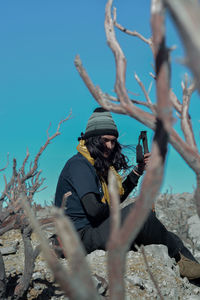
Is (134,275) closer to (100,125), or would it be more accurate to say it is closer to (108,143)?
(108,143)

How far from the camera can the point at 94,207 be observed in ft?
11.1

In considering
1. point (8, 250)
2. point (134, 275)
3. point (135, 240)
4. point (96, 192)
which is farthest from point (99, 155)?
point (8, 250)

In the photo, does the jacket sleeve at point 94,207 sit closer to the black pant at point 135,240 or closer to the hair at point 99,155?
the black pant at point 135,240

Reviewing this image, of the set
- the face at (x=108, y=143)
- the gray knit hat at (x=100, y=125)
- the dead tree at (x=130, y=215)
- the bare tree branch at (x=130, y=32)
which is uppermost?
the gray knit hat at (x=100, y=125)

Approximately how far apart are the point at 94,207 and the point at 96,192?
16cm

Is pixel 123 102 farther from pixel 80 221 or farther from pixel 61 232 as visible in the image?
pixel 80 221

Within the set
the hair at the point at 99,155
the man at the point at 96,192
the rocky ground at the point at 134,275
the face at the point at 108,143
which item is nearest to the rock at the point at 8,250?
the rocky ground at the point at 134,275

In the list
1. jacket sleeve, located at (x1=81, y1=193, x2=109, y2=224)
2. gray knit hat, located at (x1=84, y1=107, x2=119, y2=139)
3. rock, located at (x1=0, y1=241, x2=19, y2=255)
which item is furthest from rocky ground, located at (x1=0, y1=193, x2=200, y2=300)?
gray knit hat, located at (x1=84, y1=107, x2=119, y2=139)

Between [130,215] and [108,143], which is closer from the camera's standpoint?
[130,215]

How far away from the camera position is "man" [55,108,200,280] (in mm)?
3441

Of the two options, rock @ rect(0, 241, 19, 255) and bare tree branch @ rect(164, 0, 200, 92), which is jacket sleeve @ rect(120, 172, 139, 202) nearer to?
rock @ rect(0, 241, 19, 255)

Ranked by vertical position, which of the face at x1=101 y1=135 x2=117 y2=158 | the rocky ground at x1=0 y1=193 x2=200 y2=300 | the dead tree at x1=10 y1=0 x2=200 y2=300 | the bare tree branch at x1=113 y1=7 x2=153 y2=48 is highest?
the face at x1=101 y1=135 x2=117 y2=158

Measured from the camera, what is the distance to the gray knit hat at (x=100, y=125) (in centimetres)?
388

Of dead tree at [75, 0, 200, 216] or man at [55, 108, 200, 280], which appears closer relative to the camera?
dead tree at [75, 0, 200, 216]
